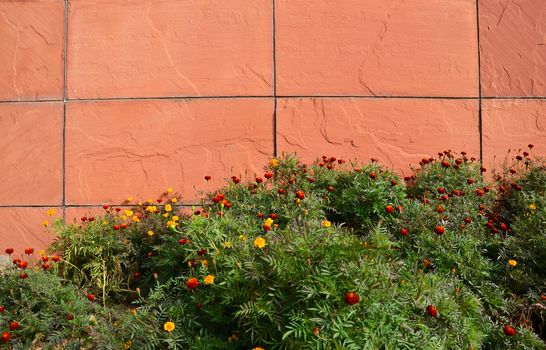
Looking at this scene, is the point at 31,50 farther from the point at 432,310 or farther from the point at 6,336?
the point at 432,310

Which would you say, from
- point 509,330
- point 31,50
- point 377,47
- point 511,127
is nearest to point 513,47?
point 511,127

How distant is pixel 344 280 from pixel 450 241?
1100mm

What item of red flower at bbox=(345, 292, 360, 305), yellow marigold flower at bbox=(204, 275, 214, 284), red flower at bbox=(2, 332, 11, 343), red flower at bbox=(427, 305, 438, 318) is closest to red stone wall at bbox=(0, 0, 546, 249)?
red flower at bbox=(2, 332, 11, 343)

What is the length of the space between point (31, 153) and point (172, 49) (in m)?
1.34

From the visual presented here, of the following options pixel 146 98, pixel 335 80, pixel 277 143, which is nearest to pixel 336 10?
pixel 335 80

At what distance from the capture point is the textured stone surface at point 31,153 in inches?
146

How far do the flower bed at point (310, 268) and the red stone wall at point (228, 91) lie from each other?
22 centimetres

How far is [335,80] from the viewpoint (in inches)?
147

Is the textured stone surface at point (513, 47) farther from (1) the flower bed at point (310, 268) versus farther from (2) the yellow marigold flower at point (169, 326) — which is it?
(2) the yellow marigold flower at point (169, 326)

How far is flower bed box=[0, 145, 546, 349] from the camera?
196 cm

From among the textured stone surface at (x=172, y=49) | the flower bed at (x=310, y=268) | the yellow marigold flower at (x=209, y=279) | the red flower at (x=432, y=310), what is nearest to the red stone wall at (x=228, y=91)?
the textured stone surface at (x=172, y=49)

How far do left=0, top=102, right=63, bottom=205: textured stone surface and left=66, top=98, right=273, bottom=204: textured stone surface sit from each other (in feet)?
0.35

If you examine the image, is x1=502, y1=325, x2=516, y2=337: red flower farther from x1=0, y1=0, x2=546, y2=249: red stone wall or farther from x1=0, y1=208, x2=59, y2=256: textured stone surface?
x1=0, y1=208, x2=59, y2=256: textured stone surface

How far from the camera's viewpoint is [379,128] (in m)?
3.74
